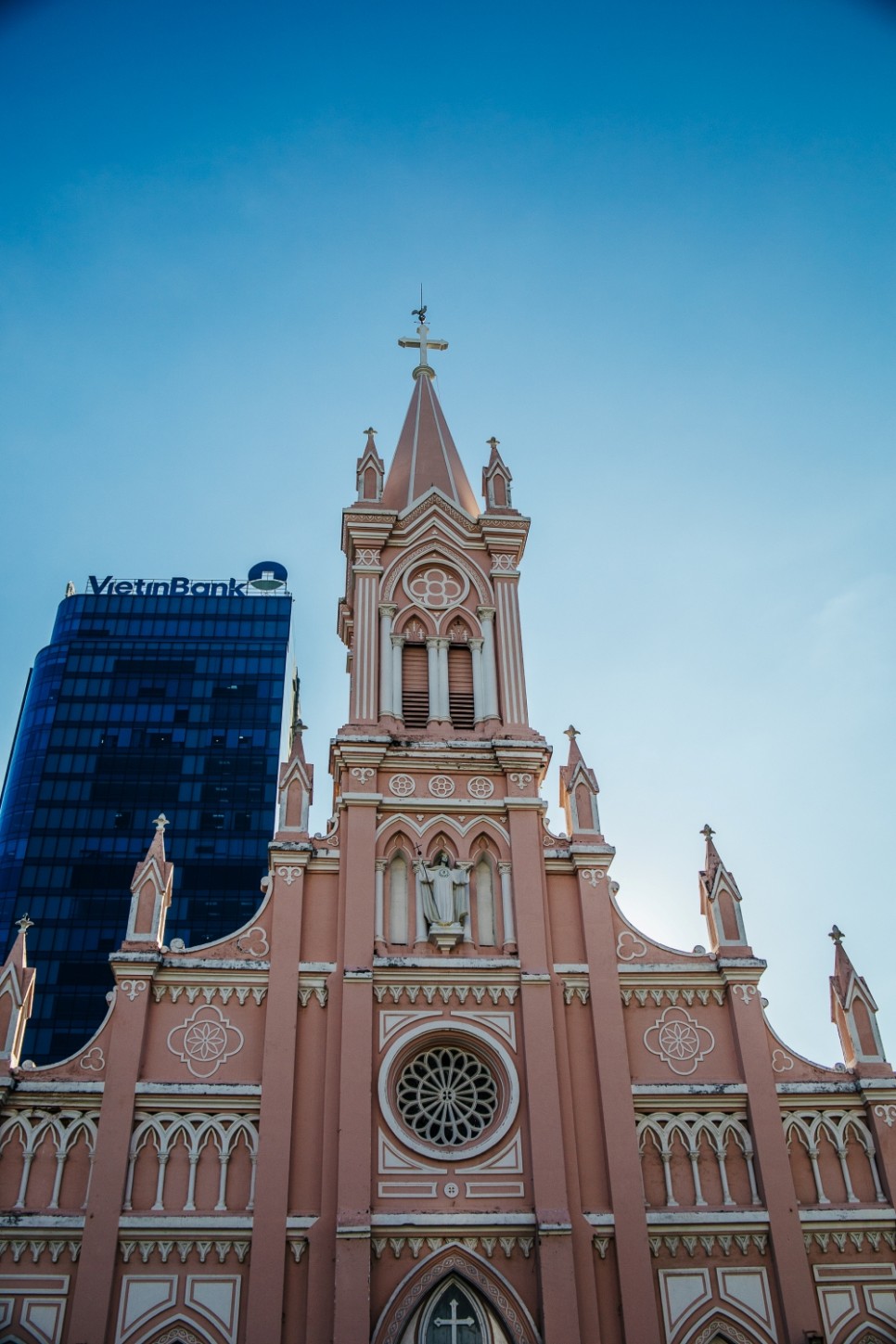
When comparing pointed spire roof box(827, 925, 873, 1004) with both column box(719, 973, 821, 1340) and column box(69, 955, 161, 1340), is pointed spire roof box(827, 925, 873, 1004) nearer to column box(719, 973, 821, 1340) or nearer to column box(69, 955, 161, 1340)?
column box(719, 973, 821, 1340)

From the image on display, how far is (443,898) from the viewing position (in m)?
20.8

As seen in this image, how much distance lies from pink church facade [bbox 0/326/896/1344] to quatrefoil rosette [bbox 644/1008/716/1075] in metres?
0.05

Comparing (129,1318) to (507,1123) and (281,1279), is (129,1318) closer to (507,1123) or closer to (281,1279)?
(281,1279)

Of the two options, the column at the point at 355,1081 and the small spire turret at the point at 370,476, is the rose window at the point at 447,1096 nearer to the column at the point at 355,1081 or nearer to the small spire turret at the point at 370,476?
the column at the point at 355,1081

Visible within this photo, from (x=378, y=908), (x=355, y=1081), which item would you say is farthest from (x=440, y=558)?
(x=355, y=1081)

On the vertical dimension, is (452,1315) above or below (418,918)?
below

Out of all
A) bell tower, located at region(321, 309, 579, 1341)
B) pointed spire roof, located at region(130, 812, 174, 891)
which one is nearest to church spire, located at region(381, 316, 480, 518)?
bell tower, located at region(321, 309, 579, 1341)

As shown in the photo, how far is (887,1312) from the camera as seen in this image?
57.7 ft

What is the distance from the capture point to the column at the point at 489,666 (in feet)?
77.7

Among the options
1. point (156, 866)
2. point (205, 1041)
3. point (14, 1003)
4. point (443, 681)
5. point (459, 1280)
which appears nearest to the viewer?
point (459, 1280)

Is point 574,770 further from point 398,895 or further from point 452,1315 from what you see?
point 452,1315

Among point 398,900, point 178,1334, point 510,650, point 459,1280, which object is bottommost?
point 178,1334

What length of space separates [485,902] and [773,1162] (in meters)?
6.33

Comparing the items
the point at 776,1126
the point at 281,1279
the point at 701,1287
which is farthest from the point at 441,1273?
the point at 776,1126
